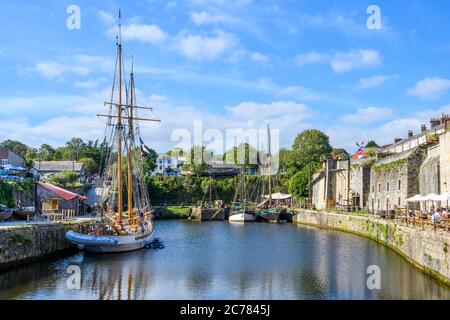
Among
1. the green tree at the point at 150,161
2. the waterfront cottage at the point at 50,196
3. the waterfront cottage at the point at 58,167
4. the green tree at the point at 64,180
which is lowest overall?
the waterfront cottage at the point at 50,196

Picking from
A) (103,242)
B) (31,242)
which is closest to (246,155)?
(103,242)

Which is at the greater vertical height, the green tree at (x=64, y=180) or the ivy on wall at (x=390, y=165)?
the ivy on wall at (x=390, y=165)

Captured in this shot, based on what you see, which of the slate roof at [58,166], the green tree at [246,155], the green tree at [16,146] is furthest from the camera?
the green tree at [16,146]

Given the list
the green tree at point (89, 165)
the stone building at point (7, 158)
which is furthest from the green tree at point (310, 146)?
the stone building at point (7, 158)

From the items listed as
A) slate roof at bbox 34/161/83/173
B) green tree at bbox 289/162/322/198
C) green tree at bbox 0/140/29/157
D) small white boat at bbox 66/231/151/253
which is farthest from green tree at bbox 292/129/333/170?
green tree at bbox 0/140/29/157

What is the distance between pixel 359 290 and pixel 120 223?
71.0 feet

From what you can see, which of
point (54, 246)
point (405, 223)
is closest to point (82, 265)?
point (54, 246)

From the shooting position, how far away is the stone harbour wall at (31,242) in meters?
27.8

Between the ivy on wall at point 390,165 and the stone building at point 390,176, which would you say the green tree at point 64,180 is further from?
the ivy on wall at point 390,165

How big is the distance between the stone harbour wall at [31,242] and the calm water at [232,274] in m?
0.80

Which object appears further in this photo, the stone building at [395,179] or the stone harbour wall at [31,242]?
the stone building at [395,179]
